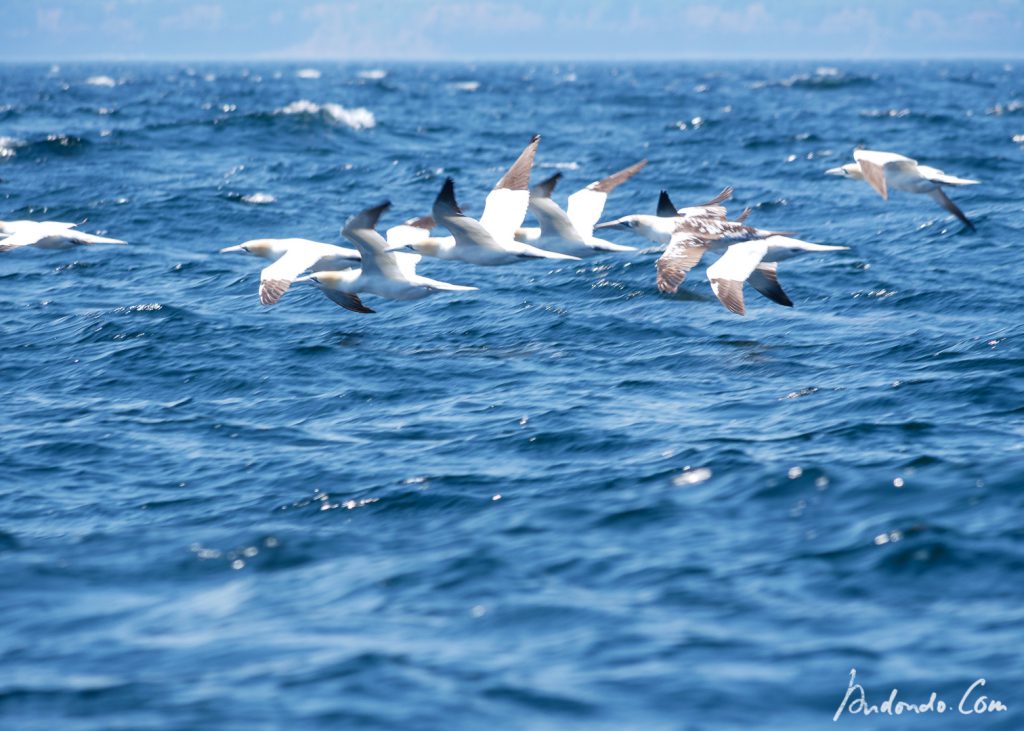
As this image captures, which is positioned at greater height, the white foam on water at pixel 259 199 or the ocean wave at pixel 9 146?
the white foam on water at pixel 259 199

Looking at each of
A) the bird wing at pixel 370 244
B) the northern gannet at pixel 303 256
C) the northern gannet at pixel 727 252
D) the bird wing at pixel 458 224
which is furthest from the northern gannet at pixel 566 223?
the bird wing at pixel 370 244

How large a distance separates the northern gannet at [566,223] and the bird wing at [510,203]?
172 millimetres

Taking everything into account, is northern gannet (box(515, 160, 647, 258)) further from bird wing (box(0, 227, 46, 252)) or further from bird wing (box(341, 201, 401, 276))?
bird wing (box(0, 227, 46, 252))

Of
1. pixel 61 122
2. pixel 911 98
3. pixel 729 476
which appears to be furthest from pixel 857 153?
pixel 911 98

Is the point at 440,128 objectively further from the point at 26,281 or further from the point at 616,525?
the point at 616,525

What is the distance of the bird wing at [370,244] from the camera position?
17.9m

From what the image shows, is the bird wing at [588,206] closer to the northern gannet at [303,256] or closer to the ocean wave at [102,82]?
the northern gannet at [303,256]

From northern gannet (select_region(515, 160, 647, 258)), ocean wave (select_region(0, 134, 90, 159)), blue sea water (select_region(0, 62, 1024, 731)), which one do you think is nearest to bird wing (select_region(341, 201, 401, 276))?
blue sea water (select_region(0, 62, 1024, 731))

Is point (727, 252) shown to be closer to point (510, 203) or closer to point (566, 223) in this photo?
point (566, 223)

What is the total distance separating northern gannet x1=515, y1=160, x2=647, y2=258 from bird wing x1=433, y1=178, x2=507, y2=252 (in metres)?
1.20

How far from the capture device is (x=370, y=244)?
727 inches

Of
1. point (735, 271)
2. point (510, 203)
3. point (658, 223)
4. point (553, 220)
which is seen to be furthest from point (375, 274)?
point (735, 271)

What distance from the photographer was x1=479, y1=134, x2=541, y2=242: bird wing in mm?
19062

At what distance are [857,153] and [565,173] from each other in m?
22.0
